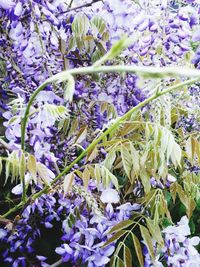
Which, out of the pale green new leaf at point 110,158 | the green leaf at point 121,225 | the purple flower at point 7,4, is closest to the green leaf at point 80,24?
the purple flower at point 7,4

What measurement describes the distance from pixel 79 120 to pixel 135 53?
12.3 inches

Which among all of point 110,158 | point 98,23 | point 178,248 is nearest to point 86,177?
point 110,158

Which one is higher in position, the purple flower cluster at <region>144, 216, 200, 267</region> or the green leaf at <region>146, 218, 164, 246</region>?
the green leaf at <region>146, 218, 164, 246</region>

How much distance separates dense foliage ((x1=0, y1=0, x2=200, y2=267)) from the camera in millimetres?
1390

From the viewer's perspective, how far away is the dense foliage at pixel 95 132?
54.7 inches

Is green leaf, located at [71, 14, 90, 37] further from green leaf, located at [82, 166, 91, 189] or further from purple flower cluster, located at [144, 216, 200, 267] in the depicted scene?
purple flower cluster, located at [144, 216, 200, 267]

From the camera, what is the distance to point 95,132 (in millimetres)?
1603

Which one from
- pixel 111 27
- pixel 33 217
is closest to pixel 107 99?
pixel 111 27

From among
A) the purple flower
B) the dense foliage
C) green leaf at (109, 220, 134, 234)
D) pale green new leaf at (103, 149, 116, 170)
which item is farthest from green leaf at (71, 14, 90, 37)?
green leaf at (109, 220, 134, 234)

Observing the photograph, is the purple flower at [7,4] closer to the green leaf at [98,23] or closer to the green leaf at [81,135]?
the green leaf at [98,23]

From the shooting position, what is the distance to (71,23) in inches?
64.6

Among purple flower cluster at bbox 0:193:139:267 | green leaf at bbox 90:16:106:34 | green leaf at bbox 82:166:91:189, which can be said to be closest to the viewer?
green leaf at bbox 82:166:91:189

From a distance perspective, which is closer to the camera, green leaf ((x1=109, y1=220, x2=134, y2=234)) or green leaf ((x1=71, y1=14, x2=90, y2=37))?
green leaf ((x1=109, y1=220, x2=134, y2=234))

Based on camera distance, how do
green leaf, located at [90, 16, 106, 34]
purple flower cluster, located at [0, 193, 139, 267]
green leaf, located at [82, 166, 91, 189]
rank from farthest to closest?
green leaf, located at [90, 16, 106, 34]
purple flower cluster, located at [0, 193, 139, 267]
green leaf, located at [82, 166, 91, 189]
